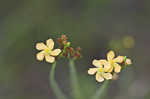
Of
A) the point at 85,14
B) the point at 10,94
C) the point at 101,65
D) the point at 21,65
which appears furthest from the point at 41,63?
the point at 101,65

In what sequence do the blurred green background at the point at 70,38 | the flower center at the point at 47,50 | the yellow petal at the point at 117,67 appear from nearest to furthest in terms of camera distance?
the yellow petal at the point at 117,67 < the flower center at the point at 47,50 < the blurred green background at the point at 70,38

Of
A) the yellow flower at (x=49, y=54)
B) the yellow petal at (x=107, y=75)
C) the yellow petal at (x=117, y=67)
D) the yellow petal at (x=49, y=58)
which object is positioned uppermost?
the yellow flower at (x=49, y=54)

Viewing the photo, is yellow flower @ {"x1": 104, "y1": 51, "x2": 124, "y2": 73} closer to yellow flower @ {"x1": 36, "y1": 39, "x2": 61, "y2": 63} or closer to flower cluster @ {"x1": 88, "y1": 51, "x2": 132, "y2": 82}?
flower cluster @ {"x1": 88, "y1": 51, "x2": 132, "y2": 82}

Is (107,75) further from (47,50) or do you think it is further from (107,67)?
(47,50)

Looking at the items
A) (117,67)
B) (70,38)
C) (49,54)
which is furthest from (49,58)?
(70,38)

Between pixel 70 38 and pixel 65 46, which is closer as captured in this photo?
pixel 65 46

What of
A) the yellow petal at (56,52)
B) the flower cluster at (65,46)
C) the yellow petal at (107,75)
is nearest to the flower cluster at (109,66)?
the yellow petal at (107,75)

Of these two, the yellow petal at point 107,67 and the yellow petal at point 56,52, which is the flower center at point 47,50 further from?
the yellow petal at point 107,67

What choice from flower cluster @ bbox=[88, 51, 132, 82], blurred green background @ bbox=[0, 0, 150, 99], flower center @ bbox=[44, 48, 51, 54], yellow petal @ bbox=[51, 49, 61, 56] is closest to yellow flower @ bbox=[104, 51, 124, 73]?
flower cluster @ bbox=[88, 51, 132, 82]
